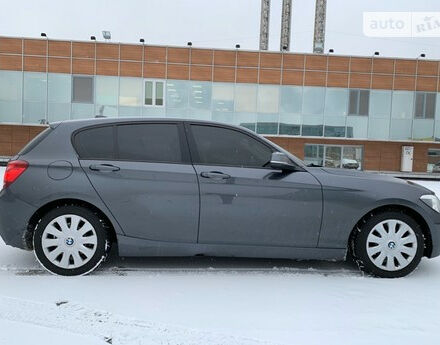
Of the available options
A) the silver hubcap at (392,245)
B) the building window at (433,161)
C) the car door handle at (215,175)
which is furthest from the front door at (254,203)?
the building window at (433,161)

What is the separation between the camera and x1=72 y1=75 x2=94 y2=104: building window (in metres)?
28.0

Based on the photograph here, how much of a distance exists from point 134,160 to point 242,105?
24.5 m

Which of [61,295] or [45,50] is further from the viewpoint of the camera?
[45,50]

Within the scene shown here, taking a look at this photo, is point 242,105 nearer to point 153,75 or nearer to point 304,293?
point 153,75

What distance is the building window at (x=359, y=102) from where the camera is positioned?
1119 inches

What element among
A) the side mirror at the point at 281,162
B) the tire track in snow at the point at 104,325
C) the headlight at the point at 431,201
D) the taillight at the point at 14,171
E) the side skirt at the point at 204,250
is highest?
the side mirror at the point at 281,162

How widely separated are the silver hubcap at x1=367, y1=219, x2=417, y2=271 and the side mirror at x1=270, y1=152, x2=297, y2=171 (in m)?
1.04

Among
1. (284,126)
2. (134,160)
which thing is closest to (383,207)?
(134,160)

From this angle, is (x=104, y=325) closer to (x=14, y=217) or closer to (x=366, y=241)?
(x=14, y=217)

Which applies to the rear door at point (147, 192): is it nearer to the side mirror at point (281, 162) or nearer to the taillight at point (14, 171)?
the taillight at point (14, 171)

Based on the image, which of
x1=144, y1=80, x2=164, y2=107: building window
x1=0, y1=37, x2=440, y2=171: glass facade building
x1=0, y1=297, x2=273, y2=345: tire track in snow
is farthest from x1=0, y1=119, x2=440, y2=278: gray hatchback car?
x1=144, y1=80, x2=164, y2=107: building window

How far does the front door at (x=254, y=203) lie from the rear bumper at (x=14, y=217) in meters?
1.68

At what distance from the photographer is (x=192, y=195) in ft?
14.0

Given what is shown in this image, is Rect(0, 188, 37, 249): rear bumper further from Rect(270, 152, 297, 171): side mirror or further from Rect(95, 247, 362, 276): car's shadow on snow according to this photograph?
Rect(270, 152, 297, 171): side mirror
